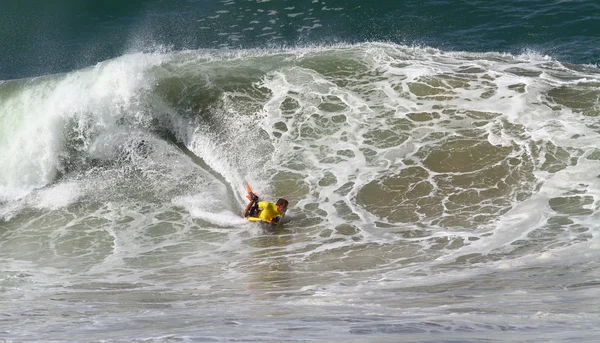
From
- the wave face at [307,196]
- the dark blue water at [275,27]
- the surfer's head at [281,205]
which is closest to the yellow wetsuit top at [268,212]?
the surfer's head at [281,205]

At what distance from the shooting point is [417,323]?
650 centimetres

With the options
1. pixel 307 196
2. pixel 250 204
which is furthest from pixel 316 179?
pixel 250 204

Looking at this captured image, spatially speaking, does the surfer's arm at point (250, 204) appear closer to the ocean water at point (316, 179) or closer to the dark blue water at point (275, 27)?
the ocean water at point (316, 179)

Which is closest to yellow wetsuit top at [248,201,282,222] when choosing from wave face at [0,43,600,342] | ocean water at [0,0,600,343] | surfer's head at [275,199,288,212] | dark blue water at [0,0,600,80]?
surfer's head at [275,199,288,212]

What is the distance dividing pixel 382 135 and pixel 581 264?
21.5 feet

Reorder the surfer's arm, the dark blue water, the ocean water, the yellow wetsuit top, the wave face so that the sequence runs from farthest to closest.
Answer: the dark blue water, the surfer's arm, the yellow wetsuit top, the ocean water, the wave face

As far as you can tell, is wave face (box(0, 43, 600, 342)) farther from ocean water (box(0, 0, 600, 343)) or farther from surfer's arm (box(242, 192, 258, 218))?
surfer's arm (box(242, 192, 258, 218))

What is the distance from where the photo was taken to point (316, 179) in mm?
13945

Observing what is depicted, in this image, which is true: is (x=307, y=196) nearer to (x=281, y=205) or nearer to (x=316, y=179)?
(x=316, y=179)

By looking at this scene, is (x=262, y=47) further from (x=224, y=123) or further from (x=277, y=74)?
(x=224, y=123)

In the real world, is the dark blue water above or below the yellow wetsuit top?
above

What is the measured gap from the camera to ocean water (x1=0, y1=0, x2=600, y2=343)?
26.1 feet

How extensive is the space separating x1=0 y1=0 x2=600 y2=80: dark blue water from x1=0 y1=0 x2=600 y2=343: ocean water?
0.36 ft

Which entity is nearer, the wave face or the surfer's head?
the wave face
